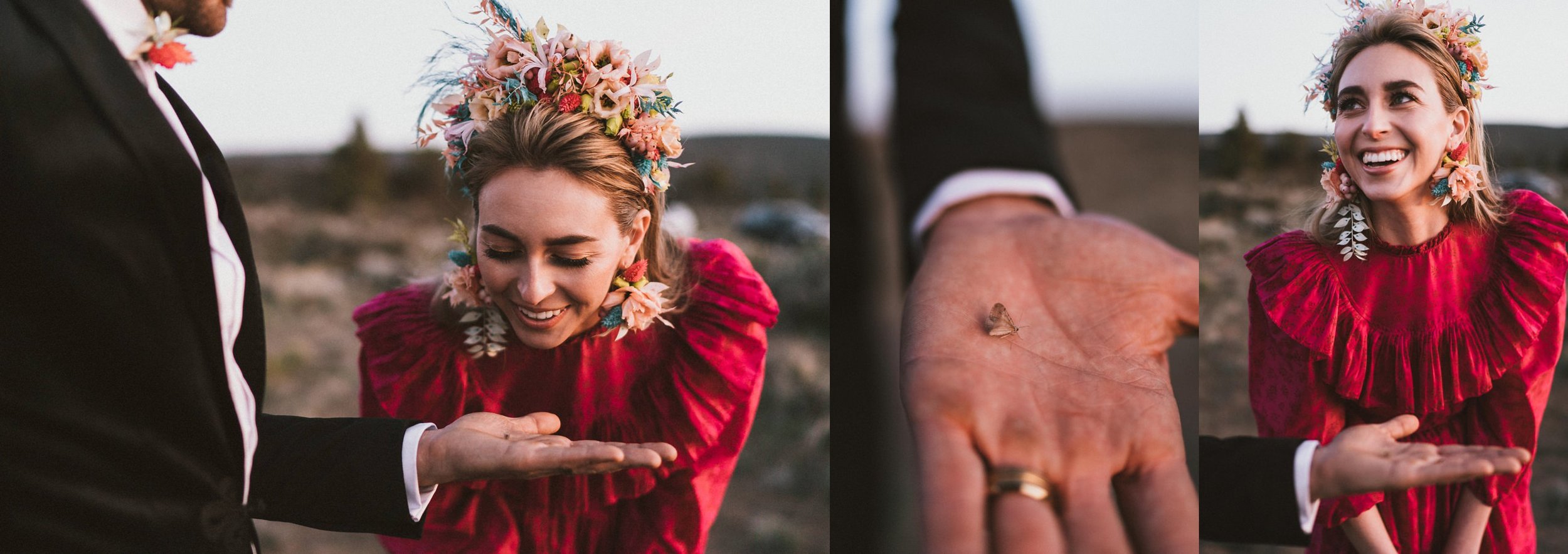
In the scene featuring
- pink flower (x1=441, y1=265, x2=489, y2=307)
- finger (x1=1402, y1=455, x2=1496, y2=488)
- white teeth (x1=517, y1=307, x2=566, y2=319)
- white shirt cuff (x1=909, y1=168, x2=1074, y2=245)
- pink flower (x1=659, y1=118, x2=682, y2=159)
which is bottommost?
finger (x1=1402, y1=455, x2=1496, y2=488)

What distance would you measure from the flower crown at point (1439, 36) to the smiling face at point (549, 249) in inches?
90.0

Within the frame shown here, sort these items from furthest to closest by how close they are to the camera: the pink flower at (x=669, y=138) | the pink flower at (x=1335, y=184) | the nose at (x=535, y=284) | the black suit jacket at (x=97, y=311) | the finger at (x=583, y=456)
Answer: the pink flower at (x=1335, y=184) < the pink flower at (x=669, y=138) < the nose at (x=535, y=284) < the finger at (x=583, y=456) < the black suit jacket at (x=97, y=311)

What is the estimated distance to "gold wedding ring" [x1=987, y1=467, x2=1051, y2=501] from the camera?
9.84 feet

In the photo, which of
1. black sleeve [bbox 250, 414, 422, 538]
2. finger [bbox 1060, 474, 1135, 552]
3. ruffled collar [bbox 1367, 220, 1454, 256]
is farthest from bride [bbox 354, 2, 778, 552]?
ruffled collar [bbox 1367, 220, 1454, 256]

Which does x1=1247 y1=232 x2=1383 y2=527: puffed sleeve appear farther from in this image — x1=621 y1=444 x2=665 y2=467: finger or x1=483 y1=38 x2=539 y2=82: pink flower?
x1=483 y1=38 x2=539 y2=82: pink flower

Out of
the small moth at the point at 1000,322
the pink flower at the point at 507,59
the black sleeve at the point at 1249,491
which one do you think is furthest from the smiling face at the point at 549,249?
the black sleeve at the point at 1249,491

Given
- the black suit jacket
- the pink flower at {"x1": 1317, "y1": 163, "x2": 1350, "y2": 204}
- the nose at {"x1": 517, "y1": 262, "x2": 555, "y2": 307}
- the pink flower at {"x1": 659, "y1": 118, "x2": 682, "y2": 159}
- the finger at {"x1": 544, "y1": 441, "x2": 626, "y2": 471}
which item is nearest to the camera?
the black suit jacket

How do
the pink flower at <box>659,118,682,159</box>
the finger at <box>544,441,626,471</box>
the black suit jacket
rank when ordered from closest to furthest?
the black suit jacket, the finger at <box>544,441,626,471</box>, the pink flower at <box>659,118,682,159</box>

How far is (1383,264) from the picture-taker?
3221 millimetres

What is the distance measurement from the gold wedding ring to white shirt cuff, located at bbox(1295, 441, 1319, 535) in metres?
0.83

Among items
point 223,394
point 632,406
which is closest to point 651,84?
point 632,406

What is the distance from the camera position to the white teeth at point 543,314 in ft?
10.2

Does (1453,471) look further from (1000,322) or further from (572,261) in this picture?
(572,261)

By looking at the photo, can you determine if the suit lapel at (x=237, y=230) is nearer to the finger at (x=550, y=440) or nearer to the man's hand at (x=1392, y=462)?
the finger at (x=550, y=440)
